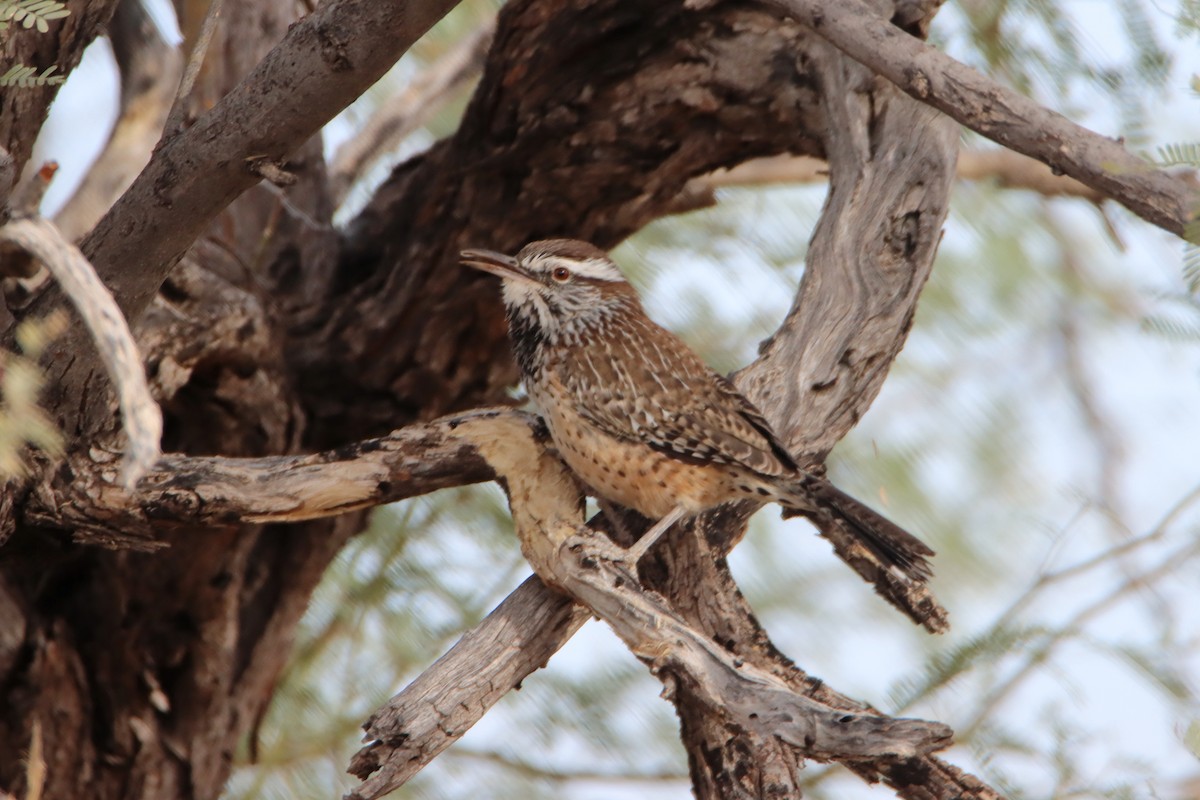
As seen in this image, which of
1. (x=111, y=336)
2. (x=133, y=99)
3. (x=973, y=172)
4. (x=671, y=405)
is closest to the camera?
(x=111, y=336)

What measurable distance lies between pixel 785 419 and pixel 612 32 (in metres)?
1.17

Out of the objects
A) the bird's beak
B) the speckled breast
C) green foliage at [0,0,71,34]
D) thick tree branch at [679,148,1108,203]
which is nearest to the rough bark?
green foliage at [0,0,71,34]

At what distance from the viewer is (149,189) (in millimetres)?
2473

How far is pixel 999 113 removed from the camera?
2465mm

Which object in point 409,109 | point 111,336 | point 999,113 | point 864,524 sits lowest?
point 111,336

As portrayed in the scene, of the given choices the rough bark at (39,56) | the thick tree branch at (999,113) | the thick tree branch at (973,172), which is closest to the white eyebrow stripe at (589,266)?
the thick tree branch at (999,113)

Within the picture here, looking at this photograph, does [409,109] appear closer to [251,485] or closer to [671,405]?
[671,405]

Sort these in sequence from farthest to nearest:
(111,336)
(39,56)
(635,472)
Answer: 1. (635,472)
2. (39,56)
3. (111,336)

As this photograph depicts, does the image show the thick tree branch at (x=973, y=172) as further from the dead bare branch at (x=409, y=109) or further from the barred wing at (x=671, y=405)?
the barred wing at (x=671, y=405)

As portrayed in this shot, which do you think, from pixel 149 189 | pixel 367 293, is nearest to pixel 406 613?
pixel 367 293

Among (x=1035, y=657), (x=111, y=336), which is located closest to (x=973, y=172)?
(x=1035, y=657)

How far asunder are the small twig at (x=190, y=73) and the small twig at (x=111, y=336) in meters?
0.92

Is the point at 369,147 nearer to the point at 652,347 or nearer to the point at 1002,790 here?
the point at 652,347

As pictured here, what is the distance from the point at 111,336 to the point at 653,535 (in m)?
1.63
